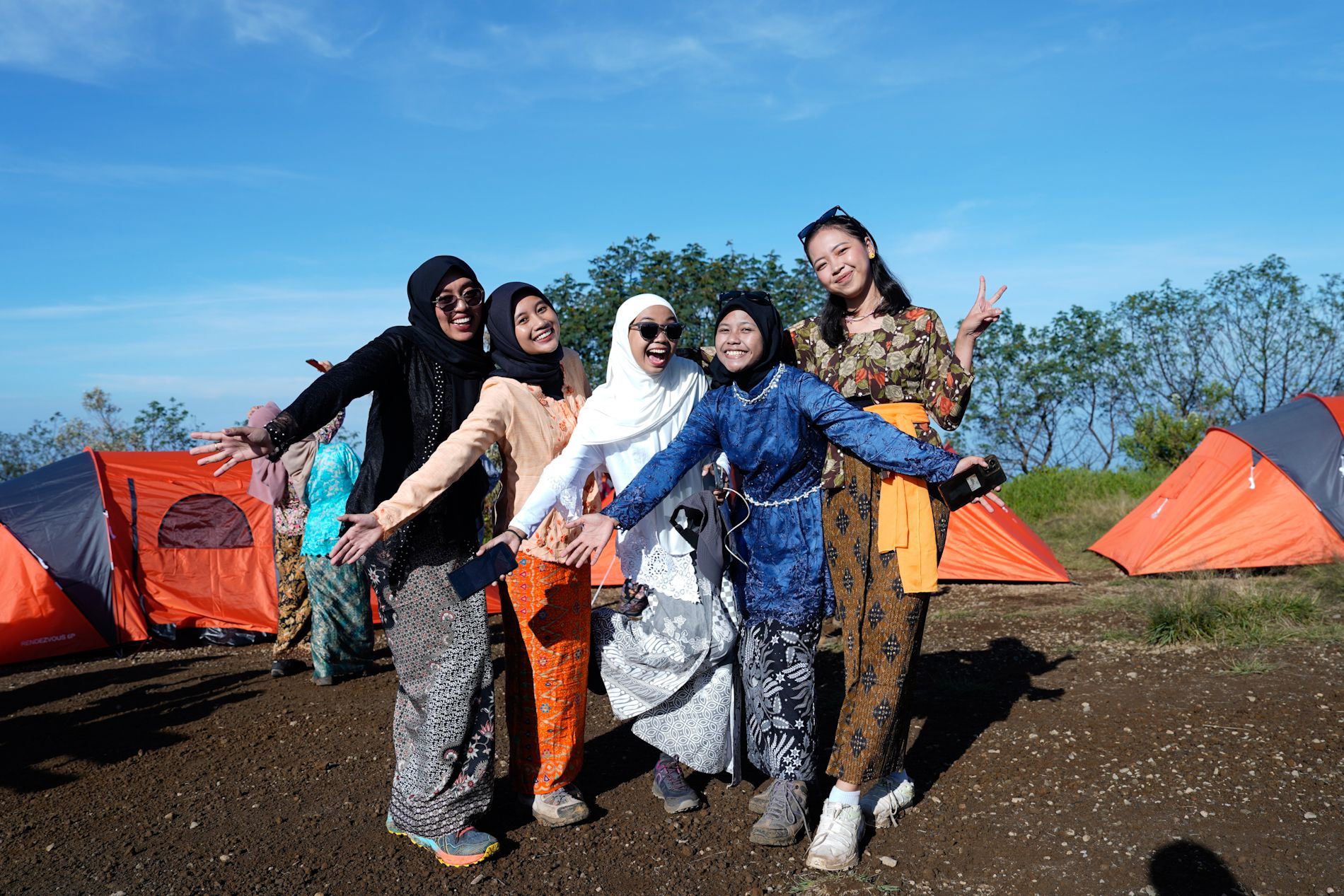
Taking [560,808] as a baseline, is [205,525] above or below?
above

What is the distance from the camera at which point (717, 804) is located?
3.29 meters

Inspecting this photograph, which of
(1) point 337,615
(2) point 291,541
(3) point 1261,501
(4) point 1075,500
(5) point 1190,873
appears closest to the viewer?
(5) point 1190,873

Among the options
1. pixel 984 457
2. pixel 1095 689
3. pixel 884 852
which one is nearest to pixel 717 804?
pixel 884 852

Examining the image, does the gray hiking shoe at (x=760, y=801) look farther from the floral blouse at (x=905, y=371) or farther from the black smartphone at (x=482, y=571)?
the black smartphone at (x=482, y=571)

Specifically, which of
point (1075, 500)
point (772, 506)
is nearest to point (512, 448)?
point (772, 506)

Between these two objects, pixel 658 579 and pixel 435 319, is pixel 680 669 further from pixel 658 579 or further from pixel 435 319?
pixel 435 319

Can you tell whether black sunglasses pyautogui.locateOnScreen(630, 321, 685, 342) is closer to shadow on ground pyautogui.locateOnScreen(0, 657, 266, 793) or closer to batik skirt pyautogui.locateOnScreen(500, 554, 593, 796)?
batik skirt pyautogui.locateOnScreen(500, 554, 593, 796)

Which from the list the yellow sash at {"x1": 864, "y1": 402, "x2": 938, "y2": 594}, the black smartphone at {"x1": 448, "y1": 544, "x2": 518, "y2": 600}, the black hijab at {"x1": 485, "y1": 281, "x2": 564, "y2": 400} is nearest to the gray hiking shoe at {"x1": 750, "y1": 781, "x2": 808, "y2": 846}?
the yellow sash at {"x1": 864, "y1": 402, "x2": 938, "y2": 594}

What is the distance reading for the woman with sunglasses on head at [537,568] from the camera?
2.96m

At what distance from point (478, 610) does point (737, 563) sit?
0.83 m

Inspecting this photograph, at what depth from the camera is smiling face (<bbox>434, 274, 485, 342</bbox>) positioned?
9.67 ft

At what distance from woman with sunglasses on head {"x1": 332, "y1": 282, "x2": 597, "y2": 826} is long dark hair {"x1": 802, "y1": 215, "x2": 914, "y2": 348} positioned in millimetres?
845

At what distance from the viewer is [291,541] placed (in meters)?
5.89

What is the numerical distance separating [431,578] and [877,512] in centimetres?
134
